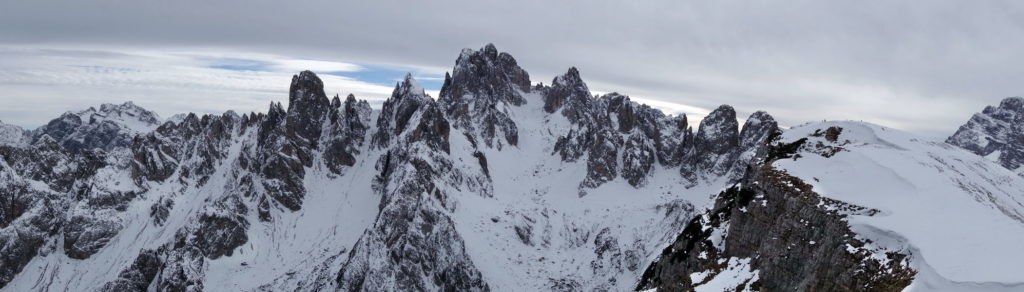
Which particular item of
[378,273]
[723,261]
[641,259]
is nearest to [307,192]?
[378,273]

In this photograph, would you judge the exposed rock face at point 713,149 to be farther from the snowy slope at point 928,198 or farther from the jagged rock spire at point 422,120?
the snowy slope at point 928,198

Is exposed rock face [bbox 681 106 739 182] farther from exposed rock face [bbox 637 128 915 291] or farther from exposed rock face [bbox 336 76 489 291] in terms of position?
exposed rock face [bbox 637 128 915 291]

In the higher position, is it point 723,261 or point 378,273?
point 723,261

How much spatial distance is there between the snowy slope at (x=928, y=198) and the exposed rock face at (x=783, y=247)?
0.97m

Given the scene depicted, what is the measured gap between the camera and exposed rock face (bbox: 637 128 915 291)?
32312 millimetres

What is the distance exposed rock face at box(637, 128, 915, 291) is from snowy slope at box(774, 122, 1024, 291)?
0.97 metres

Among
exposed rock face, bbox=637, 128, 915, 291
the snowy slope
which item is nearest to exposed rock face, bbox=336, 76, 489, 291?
exposed rock face, bbox=637, 128, 915, 291

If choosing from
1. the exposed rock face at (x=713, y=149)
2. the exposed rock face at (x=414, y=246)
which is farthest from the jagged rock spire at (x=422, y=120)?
the exposed rock face at (x=713, y=149)

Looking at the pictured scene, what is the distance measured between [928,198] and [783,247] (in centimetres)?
880

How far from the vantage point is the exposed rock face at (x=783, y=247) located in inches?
1272

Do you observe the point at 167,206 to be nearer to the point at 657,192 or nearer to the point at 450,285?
the point at 450,285

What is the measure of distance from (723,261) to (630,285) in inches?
3575

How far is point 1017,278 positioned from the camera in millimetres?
27125

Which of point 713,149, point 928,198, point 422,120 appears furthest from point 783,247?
point 713,149
